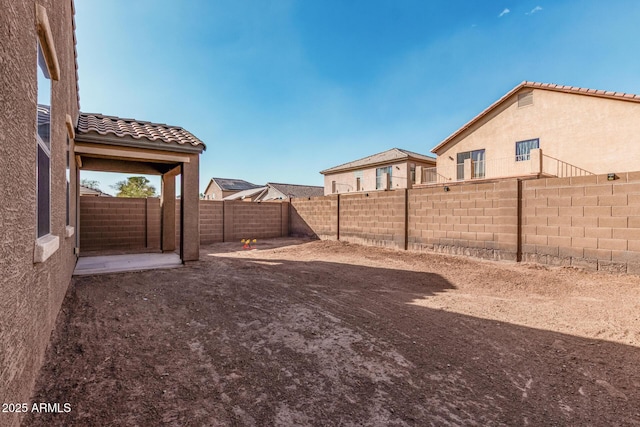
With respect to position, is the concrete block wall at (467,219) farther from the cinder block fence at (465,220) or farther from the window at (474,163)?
the window at (474,163)

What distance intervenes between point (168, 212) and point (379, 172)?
58.0 feet

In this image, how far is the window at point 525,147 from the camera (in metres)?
15.6

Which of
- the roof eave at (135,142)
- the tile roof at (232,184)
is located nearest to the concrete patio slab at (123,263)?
the roof eave at (135,142)

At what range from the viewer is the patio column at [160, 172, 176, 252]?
10008 millimetres

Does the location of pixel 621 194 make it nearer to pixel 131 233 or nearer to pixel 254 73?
pixel 254 73

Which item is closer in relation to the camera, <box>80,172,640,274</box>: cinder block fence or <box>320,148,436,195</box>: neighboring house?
<box>80,172,640,274</box>: cinder block fence

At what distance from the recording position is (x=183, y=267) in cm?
739

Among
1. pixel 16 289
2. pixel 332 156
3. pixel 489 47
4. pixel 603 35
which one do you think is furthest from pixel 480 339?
pixel 332 156

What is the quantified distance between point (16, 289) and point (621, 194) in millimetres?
9786

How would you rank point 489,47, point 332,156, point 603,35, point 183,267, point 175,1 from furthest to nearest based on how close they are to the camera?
point 332,156
point 489,47
point 603,35
point 175,1
point 183,267

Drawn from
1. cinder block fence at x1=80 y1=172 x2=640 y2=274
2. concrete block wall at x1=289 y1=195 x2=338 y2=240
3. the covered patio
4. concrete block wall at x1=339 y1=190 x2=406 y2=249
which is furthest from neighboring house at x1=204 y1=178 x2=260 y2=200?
the covered patio

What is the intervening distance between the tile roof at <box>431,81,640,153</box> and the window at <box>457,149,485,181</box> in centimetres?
150

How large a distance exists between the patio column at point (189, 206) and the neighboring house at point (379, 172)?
1519 cm

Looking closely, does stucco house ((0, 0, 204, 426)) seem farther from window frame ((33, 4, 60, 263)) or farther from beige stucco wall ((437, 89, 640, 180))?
beige stucco wall ((437, 89, 640, 180))
